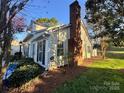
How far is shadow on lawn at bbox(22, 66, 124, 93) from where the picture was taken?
16.8 m

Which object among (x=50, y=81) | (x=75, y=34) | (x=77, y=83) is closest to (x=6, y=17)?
(x=77, y=83)

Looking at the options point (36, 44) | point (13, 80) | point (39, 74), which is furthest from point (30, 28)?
point (13, 80)

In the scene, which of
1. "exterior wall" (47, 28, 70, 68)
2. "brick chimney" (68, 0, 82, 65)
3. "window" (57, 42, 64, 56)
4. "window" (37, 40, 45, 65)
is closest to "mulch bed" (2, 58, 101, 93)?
"exterior wall" (47, 28, 70, 68)

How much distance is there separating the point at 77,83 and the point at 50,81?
4395mm

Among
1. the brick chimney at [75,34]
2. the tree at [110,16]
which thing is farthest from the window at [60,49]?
the tree at [110,16]

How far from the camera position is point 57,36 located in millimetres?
29406

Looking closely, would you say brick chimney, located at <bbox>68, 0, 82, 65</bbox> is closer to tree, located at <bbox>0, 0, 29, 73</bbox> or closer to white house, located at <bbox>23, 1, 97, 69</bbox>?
white house, located at <bbox>23, 1, 97, 69</bbox>

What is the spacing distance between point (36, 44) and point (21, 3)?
21.7 meters

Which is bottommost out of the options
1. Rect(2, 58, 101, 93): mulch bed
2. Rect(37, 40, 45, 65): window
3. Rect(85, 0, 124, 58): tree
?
Rect(2, 58, 101, 93): mulch bed

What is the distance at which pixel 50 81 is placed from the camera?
22359 mm

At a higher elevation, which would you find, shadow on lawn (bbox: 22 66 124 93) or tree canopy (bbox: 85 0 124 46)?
tree canopy (bbox: 85 0 124 46)

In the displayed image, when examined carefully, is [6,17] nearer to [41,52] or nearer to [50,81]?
[50,81]

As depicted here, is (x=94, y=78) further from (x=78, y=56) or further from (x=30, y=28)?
(x=30, y=28)

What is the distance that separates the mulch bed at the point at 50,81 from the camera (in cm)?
2028
